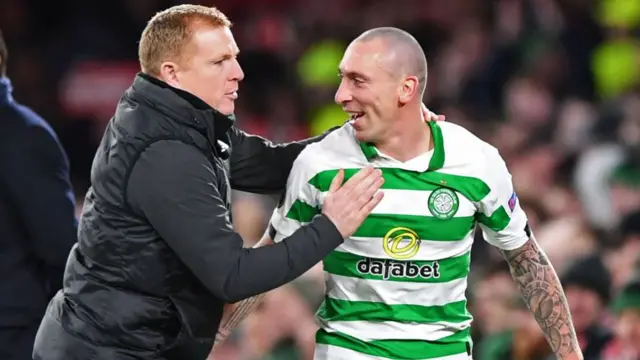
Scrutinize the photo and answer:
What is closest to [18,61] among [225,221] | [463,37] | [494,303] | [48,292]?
[463,37]

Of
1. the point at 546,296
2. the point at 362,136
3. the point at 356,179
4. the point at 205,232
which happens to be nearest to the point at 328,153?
the point at 362,136

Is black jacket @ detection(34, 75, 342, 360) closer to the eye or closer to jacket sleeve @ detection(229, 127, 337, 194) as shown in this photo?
jacket sleeve @ detection(229, 127, 337, 194)

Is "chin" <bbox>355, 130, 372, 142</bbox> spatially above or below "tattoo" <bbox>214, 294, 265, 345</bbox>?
above

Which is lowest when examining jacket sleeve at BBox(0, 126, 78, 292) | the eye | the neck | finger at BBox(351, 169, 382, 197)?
jacket sleeve at BBox(0, 126, 78, 292)

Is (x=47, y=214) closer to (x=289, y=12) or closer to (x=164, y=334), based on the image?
(x=164, y=334)

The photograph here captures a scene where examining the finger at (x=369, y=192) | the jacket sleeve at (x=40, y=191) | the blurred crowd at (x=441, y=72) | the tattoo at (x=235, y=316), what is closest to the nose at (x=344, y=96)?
the finger at (x=369, y=192)

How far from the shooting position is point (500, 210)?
17.0 feet

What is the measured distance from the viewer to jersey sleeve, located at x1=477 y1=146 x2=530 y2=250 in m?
5.15

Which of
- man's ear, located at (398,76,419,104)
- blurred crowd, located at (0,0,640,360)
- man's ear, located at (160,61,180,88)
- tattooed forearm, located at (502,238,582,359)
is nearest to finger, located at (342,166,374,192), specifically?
man's ear, located at (398,76,419,104)

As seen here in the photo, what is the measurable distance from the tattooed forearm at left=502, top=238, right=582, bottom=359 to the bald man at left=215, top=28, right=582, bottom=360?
0.41 ft

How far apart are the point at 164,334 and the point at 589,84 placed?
850cm

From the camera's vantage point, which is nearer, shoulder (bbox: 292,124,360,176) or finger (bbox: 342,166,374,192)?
finger (bbox: 342,166,374,192)

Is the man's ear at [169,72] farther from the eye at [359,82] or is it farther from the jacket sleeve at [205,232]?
the eye at [359,82]

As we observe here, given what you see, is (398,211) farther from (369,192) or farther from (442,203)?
(369,192)
